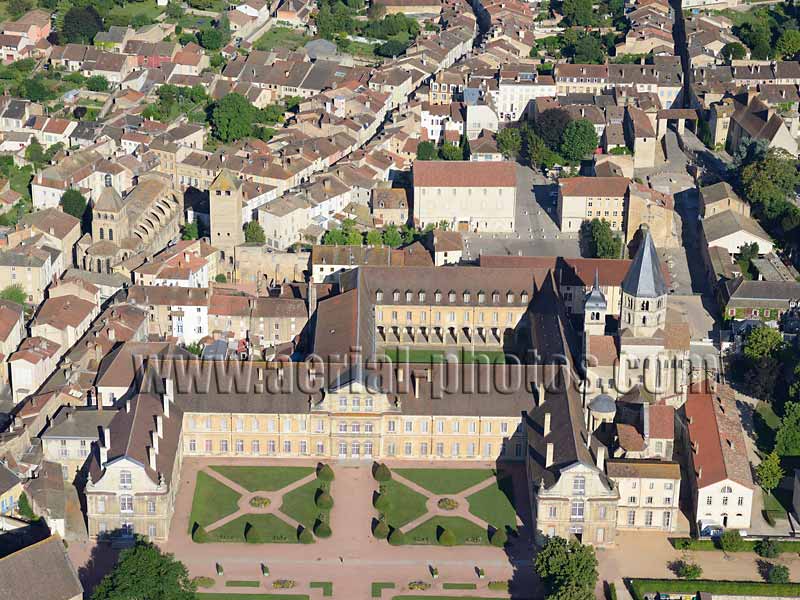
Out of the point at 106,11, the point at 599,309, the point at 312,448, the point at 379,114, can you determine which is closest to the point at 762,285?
the point at 599,309

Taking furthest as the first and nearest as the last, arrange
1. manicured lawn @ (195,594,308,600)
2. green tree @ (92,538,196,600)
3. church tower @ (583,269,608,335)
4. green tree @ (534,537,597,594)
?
church tower @ (583,269,608,335) < manicured lawn @ (195,594,308,600) < green tree @ (534,537,597,594) < green tree @ (92,538,196,600)

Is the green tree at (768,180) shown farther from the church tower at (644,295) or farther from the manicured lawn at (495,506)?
the manicured lawn at (495,506)

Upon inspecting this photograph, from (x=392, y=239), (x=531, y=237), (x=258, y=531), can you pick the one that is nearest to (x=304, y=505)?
(x=258, y=531)

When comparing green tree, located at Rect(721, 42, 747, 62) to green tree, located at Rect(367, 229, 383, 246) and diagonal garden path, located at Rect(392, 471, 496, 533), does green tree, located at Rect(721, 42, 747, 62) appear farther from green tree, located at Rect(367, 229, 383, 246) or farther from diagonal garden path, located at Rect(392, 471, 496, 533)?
diagonal garden path, located at Rect(392, 471, 496, 533)

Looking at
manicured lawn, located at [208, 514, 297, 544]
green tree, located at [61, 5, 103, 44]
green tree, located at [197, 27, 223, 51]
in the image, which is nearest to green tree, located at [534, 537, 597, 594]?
manicured lawn, located at [208, 514, 297, 544]

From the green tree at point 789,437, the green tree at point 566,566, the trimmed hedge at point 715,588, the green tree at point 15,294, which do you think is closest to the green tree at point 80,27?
the green tree at point 15,294

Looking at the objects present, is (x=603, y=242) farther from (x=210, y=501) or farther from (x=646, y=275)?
(x=210, y=501)
